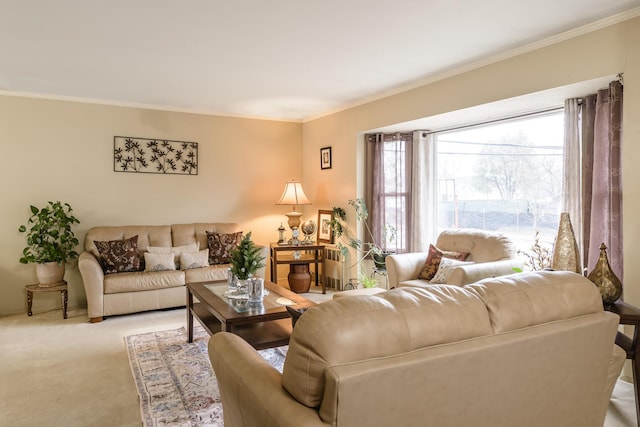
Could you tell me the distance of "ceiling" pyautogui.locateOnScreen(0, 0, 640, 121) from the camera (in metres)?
2.71

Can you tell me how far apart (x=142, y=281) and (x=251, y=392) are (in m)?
3.66

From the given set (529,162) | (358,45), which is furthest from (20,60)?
(529,162)

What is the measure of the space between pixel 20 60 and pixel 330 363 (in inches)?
161

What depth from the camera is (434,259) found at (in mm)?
4027

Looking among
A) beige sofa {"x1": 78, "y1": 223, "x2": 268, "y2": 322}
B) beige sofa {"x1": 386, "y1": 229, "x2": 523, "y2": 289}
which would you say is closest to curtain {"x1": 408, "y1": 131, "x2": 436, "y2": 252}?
beige sofa {"x1": 386, "y1": 229, "x2": 523, "y2": 289}

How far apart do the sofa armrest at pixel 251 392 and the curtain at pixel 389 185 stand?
3858mm

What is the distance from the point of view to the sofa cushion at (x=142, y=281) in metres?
4.40

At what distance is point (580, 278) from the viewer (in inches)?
62.8

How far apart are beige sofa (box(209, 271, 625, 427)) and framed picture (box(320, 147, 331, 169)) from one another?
176 inches

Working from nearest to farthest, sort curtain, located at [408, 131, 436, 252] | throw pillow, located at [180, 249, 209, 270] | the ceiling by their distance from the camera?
the ceiling, throw pillow, located at [180, 249, 209, 270], curtain, located at [408, 131, 436, 252]

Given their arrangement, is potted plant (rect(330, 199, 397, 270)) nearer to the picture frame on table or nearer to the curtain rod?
the picture frame on table

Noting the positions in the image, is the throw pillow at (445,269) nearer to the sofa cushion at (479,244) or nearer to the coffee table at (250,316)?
the sofa cushion at (479,244)

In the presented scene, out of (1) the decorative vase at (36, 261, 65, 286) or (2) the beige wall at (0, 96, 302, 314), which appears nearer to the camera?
(1) the decorative vase at (36, 261, 65, 286)

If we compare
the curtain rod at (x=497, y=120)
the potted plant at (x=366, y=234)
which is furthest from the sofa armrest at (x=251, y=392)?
the potted plant at (x=366, y=234)
